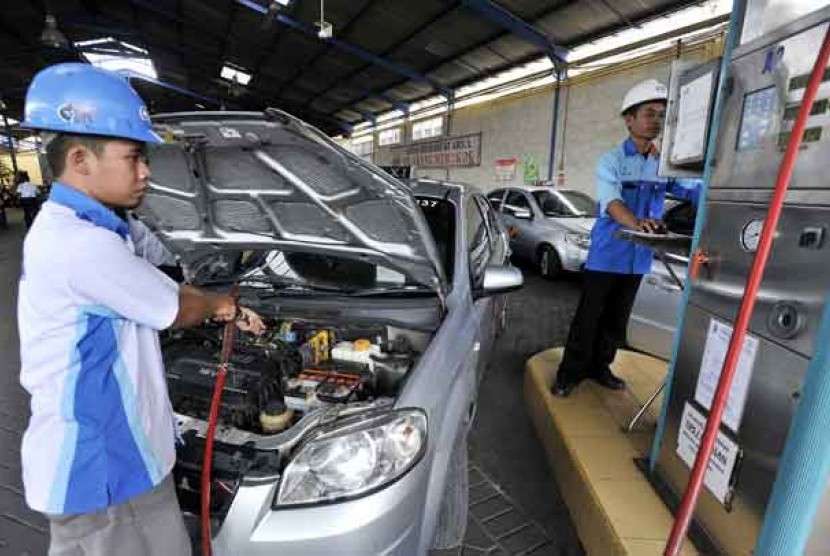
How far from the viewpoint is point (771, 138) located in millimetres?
1194

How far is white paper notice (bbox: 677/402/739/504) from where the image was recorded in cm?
131

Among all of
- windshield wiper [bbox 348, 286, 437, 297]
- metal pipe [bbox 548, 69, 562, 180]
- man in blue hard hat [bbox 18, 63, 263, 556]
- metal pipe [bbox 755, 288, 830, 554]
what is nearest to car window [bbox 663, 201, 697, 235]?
windshield wiper [bbox 348, 286, 437, 297]

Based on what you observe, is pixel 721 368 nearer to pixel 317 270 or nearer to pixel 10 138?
pixel 317 270

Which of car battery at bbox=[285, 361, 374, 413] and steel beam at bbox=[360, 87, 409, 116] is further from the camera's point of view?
steel beam at bbox=[360, 87, 409, 116]

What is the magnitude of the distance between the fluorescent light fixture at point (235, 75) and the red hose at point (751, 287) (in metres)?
17.8

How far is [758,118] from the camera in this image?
1.25 m

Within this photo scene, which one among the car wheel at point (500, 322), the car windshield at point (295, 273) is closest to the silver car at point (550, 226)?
the car wheel at point (500, 322)

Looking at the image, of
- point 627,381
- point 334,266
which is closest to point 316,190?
point 334,266

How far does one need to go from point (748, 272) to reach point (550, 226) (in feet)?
16.8

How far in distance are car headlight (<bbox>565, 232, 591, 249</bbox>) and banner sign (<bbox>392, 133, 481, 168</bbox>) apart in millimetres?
6879

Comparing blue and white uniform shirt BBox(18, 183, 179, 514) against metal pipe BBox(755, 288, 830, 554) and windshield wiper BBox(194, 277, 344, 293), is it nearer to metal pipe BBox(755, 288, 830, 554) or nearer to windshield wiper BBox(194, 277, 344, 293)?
windshield wiper BBox(194, 277, 344, 293)

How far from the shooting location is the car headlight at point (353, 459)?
115cm

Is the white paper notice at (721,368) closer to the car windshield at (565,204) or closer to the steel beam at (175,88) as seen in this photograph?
the car windshield at (565,204)

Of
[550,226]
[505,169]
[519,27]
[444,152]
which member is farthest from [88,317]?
[444,152]
